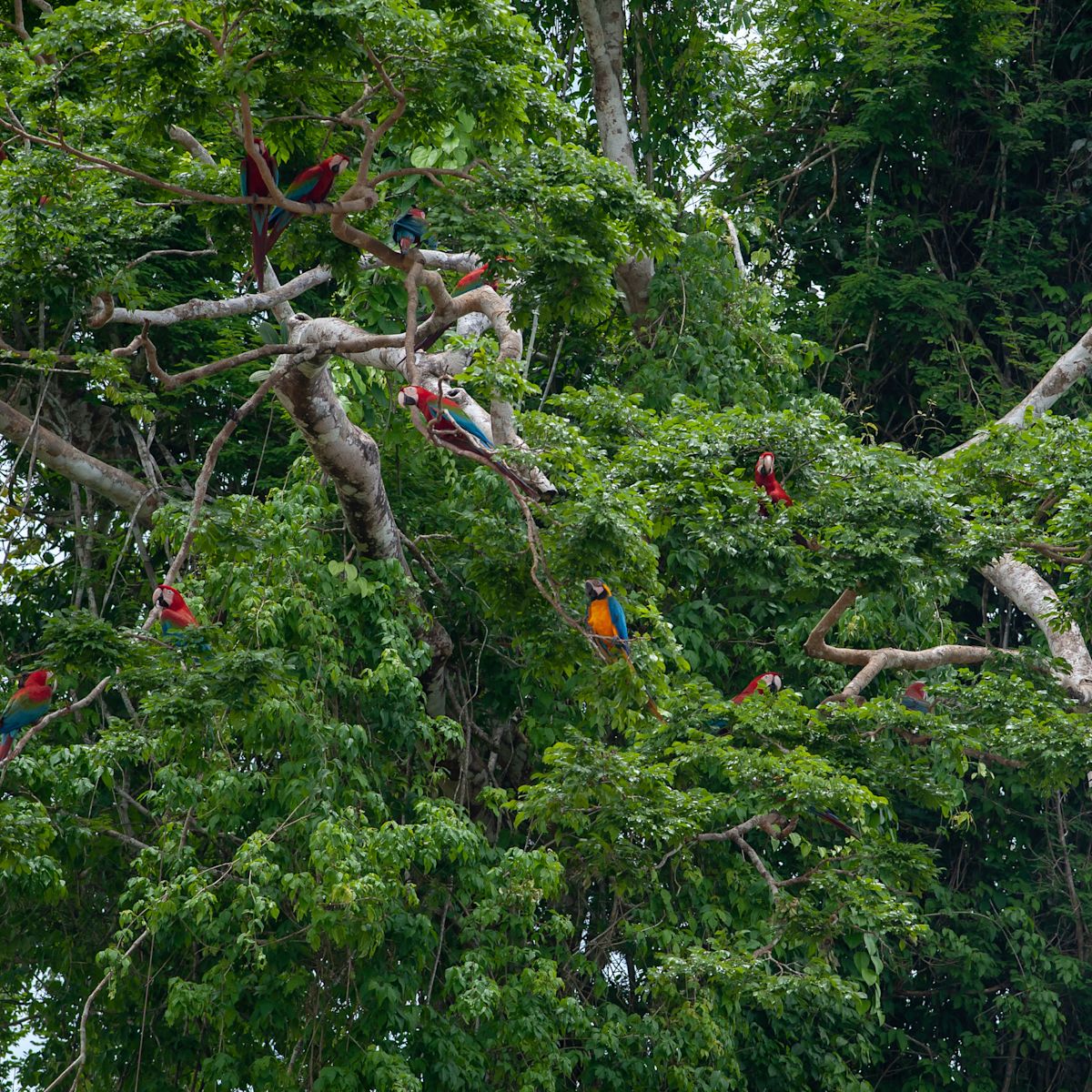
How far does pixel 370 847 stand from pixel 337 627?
1033 mm

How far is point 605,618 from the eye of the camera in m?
5.08

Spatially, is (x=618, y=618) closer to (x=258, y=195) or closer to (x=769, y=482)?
(x=769, y=482)

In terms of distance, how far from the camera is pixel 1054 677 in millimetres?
6641

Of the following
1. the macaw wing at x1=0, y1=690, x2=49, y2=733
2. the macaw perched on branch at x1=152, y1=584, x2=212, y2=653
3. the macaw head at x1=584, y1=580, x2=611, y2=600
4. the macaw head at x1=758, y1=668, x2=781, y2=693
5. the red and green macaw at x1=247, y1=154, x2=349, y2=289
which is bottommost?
the macaw head at x1=758, y1=668, x2=781, y2=693

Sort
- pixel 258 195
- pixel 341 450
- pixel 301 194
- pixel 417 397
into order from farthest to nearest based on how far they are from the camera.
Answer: pixel 341 450
pixel 301 194
pixel 417 397
pixel 258 195

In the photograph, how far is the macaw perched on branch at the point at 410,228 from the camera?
595 cm

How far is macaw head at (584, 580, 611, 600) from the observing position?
4969mm

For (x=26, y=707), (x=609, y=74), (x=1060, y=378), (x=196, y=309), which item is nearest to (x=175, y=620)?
(x=26, y=707)

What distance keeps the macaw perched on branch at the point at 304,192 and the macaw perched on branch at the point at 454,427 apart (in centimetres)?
67

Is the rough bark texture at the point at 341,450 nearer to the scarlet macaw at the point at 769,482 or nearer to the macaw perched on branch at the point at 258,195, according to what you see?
the macaw perched on branch at the point at 258,195

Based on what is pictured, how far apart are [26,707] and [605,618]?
6.57ft

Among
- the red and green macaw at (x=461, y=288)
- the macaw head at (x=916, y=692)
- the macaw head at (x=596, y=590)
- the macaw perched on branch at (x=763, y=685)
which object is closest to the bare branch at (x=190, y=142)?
the red and green macaw at (x=461, y=288)

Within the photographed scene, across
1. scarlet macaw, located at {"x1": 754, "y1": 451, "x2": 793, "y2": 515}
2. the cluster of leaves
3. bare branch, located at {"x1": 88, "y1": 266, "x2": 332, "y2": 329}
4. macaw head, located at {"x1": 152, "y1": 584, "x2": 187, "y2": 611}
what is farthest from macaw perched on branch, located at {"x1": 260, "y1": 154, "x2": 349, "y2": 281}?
the cluster of leaves

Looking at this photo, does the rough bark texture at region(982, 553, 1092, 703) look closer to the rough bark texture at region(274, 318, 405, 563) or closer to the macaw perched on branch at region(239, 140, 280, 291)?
the rough bark texture at region(274, 318, 405, 563)
